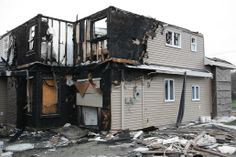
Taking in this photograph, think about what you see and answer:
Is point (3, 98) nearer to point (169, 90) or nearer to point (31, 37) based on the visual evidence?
point (31, 37)

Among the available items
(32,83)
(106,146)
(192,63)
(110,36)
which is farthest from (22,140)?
Result: (192,63)

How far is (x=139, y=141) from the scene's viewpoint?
38.6 ft

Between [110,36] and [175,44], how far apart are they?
5768 mm

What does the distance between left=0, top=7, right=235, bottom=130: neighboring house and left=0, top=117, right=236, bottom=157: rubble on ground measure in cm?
76

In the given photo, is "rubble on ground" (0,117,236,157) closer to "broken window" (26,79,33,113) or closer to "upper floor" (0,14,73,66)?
"broken window" (26,79,33,113)

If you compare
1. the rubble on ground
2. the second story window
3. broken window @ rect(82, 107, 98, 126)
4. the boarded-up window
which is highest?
the second story window

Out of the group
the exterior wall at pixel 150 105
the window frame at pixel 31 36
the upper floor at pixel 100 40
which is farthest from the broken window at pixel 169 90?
the window frame at pixel 31 36

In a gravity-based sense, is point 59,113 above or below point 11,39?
below

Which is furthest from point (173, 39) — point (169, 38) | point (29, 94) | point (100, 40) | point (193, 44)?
point (29, 94)

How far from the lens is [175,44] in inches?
715

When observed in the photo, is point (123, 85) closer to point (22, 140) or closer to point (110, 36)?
point (110, 36)

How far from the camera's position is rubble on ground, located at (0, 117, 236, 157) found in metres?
9.92

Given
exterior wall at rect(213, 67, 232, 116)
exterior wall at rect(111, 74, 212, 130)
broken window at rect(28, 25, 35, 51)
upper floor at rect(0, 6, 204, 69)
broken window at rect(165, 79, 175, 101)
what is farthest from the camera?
exterior wall at rect(213, 67, 232, 116)

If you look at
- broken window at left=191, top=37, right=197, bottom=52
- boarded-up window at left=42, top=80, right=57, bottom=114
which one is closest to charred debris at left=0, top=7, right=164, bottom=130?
boarded-up window at left=42, top=80, right=57, bottom=114
